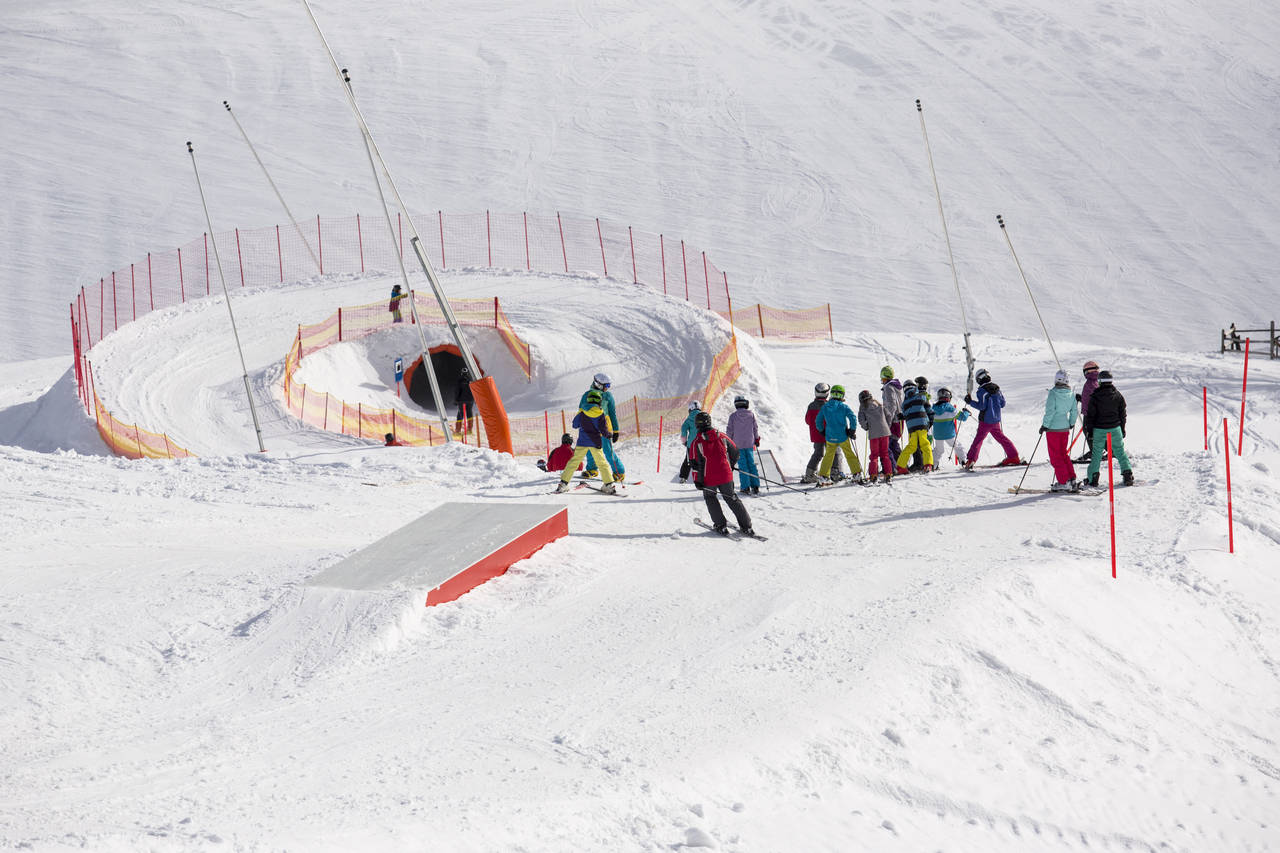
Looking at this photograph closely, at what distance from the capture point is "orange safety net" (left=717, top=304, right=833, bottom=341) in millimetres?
30736

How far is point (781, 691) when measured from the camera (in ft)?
23.9

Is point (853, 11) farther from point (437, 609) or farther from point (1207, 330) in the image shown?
point (437, 609)

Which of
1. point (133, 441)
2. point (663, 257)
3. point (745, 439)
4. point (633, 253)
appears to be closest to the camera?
point (745, 439)

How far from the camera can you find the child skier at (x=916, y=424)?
14398 millimetres

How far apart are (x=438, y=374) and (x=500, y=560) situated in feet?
58.9

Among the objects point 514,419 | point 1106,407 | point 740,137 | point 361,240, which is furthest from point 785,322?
point 1106,407

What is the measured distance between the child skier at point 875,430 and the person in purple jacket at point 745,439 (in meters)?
1.40

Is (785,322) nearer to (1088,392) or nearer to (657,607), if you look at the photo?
(1088,392)

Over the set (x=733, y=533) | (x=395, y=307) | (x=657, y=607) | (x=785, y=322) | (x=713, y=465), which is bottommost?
(x=657, y=607)

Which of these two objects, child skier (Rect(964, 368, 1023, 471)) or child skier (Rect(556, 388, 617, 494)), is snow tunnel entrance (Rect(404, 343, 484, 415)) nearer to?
child skier (Rect(556, 388, 617, 494))

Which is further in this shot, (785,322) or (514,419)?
(785,322)

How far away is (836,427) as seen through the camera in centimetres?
1373

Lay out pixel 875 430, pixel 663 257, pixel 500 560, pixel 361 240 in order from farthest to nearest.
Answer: pixel 361 240 < pixel 663 257 < pixel 875 430 < pixel 500 560

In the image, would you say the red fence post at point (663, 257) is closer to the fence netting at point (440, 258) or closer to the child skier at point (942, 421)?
the fence netting at point (440, 258)
